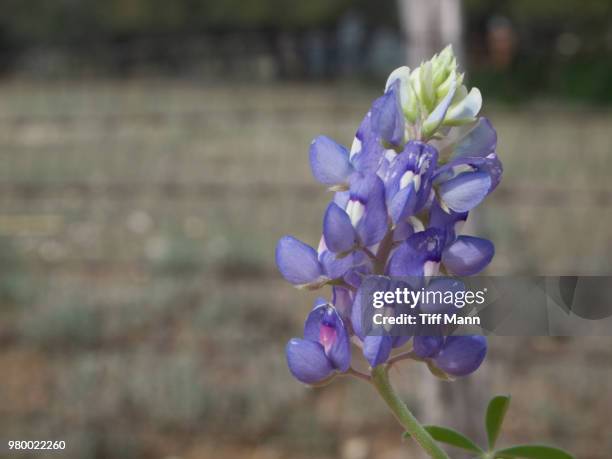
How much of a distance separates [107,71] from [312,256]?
28.9ft

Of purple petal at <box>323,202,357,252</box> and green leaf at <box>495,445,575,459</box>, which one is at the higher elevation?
purple petal at <box>323,202,357,252</box>

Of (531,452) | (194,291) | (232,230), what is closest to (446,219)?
(531,452)

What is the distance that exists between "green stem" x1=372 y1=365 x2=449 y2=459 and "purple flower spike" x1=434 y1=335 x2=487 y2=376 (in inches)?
1.1

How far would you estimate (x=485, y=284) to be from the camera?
0.35m

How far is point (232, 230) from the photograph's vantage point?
13.7 feet

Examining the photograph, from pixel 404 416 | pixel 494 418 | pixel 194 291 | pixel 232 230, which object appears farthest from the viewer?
pixel 232 230

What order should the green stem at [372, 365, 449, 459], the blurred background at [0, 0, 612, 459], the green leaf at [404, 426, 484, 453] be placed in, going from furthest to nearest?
the blurred background at [0, 0, 612, 459], the green leaf at [404, 426, 484, 453], the green stem at [372, 365, 449, 459]

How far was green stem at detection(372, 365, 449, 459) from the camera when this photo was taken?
1.04 ft

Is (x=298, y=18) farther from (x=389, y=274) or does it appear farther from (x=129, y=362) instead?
(x=389, y=274)

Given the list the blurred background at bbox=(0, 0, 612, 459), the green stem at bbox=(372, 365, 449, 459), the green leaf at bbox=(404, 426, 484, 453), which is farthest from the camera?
the blurred background at bbox=(0, 0, 612, 459)

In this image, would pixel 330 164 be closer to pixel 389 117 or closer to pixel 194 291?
pixel 389 117

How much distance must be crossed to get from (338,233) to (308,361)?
5 centimetres

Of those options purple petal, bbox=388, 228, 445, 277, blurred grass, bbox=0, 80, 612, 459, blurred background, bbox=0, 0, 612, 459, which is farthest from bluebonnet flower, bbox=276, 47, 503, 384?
blurred grass, bbox=0, 80, 612, 459

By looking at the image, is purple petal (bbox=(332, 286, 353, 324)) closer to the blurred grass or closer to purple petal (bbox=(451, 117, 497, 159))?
purple petal (bbox=(451, 117, 497, 159))
